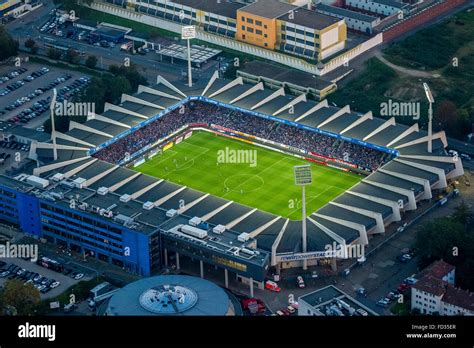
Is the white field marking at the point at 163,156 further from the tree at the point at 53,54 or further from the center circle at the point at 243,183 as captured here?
the tree at the point at 53,54

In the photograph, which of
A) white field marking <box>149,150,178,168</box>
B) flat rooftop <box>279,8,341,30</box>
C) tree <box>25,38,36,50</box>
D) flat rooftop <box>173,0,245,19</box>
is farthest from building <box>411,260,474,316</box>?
tree <box>25,38,36,50</box>

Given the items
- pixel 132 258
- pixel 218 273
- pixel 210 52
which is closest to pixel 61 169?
pixel 132 258

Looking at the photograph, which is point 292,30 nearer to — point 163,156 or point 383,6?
point 383,6

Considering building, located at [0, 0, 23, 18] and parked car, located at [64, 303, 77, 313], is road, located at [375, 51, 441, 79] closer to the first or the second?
building, located at [0, 0, 23, 18]

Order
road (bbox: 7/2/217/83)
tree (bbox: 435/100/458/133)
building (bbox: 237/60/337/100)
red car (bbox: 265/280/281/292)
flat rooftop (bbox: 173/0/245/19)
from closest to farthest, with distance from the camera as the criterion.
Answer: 1. red car (bbox: 265/280/281/292)
2. tree (bbox: 435/100/458/133)
3. building (bbox: 237/60/337/100)
4. road (bbox: 7/2/217/83)
5. flat rooftop (bbox: 173/0/245/19)

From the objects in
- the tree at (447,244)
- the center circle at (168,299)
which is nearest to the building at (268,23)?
the tree at (447,244)
